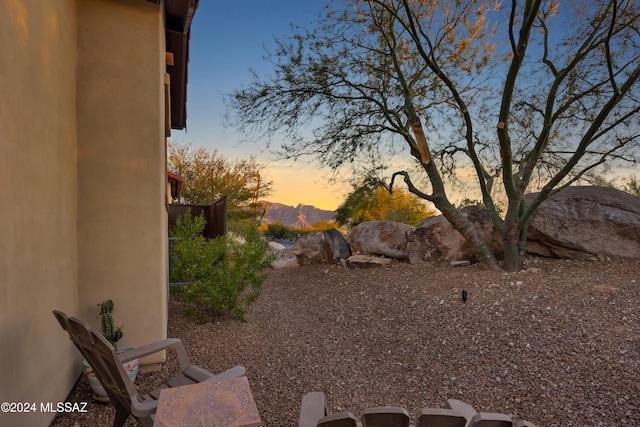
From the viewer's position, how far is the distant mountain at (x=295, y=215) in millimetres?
27203

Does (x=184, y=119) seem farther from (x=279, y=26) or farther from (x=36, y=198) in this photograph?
(x=36, y=198)

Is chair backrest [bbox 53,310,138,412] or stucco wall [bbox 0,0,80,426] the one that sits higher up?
stucco wall [bbox 0,0,80,426]

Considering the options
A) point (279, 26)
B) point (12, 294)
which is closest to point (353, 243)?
point (279, 26)

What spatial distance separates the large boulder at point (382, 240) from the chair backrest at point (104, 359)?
6.45m

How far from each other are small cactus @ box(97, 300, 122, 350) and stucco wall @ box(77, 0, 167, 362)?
0.14 m

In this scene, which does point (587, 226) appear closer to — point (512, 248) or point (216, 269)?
point (512, 248)

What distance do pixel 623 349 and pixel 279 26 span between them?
23.4 feet

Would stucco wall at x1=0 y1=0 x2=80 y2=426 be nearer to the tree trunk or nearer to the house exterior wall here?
the house exterior wall

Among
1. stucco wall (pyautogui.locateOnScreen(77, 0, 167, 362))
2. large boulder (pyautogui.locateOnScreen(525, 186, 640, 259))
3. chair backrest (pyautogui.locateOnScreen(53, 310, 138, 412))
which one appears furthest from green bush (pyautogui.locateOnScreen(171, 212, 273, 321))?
large boulder (pyautogui.locateOnScreen(525, 186, 640, 259))

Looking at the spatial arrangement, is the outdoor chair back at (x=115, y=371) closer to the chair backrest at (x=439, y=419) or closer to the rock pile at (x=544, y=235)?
the chair backrest at (x=439, y=419)

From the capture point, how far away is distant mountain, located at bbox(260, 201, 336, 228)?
2720 centimetres

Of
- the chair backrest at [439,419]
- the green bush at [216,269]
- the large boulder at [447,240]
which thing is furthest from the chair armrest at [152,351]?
the large boulder at [447,240]

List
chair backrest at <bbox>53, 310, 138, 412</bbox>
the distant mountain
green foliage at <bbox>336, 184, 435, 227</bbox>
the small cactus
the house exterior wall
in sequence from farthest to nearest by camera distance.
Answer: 1. the distant mountain
2. green foliage at <bbox>336, 184, 435, 227</bbox>
3. the small cactus
4. the house exterior wall
5. chair backrest at <bbox>53, 310, 138, 412</bbox>

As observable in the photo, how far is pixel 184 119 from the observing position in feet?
27.4
